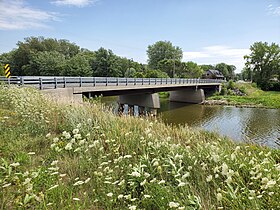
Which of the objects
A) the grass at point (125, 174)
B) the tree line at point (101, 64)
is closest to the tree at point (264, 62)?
the tree line at point (101, 64)

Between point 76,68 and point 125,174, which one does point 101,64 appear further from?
point 125,174

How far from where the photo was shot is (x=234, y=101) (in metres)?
39.6

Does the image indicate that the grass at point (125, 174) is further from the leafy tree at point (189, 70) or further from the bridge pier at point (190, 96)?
the leafy tree at point (189, 70)

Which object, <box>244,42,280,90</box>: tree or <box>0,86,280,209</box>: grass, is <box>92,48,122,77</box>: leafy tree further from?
<box>0,86,280,209</box>: grass

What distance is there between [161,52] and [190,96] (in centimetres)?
5097

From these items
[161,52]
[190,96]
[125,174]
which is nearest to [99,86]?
[125,174]

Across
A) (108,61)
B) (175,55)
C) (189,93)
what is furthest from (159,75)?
(175,55)

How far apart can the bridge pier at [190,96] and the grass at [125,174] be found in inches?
1462

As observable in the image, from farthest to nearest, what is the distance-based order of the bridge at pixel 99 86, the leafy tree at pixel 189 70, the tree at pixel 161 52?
1. the tree at pixel 161 52
2. the leafy tree at pixel 189 70
3. the bridge at pixel 99 86

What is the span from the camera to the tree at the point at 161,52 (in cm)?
8744

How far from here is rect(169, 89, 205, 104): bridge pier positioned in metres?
41.1

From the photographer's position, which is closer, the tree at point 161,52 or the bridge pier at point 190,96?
the bridge pier at point 190,96

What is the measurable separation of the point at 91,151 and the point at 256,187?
2.87 metres

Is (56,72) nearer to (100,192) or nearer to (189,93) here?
(189,93)
